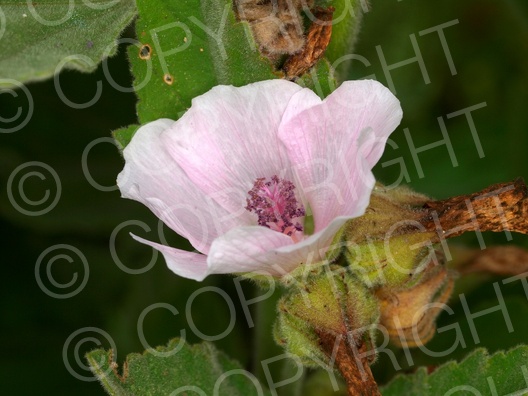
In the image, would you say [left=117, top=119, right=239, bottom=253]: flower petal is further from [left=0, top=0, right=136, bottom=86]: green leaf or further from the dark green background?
the dark green background

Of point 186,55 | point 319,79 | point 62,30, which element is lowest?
point 319,79

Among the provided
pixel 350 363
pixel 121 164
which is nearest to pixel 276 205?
pixel 350 363

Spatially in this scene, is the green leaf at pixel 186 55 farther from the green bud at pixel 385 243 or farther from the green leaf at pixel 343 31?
the green bud at pixel 385 243

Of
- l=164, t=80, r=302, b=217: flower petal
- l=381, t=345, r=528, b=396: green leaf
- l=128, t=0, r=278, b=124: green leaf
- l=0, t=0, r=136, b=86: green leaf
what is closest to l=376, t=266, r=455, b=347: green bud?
l=381, t=345, r=528, b=396: green leaf

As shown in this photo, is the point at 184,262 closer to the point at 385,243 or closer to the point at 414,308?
the point at 385,243

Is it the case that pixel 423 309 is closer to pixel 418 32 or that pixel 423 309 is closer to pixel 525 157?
pixel 525 157

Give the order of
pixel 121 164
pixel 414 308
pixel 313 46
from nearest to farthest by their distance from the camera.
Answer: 1. pixel 313 46
2. pixel 414 308
3. pixel 121 164

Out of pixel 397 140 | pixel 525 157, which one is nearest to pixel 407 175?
pixel 397 140
